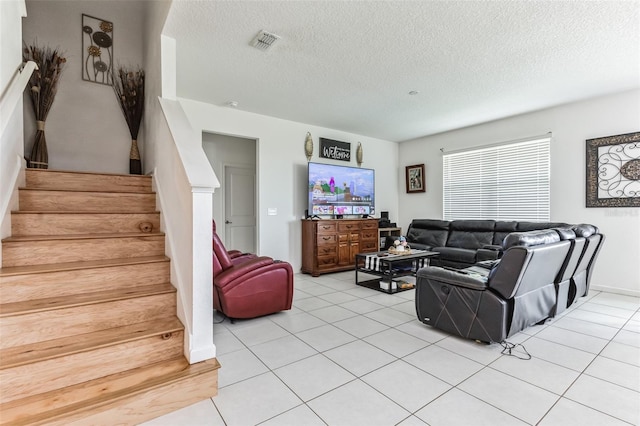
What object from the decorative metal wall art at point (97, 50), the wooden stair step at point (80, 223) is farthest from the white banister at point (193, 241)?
the decorative metal wall art at point (97, 50)

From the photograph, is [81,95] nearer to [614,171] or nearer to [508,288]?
[508,288]

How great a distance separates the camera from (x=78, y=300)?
177cm

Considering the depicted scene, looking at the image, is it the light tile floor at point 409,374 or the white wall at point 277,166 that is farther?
the white wall at point 277,166

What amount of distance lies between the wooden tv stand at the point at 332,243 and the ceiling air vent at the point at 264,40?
111 inches

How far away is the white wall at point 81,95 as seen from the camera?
3.18 m

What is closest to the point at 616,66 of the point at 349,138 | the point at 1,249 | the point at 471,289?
the point at 471,289

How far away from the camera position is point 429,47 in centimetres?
292

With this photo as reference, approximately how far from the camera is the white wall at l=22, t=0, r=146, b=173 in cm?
318

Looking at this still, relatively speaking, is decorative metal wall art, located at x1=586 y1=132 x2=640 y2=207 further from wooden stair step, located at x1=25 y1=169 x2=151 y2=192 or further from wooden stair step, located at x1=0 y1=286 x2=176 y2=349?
wooden stair step, located at x1=25 y1=169 x2=151 y2=192

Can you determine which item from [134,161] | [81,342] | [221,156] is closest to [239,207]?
[221,156]

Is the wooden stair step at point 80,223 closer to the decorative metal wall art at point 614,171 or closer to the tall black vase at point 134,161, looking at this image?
the tall black vase at point 134,161

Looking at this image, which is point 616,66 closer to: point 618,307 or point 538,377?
point 618,307

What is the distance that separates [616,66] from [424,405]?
4145 mm

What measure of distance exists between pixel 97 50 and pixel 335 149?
3839 millimetres
